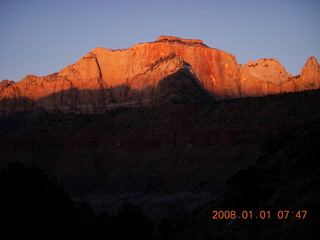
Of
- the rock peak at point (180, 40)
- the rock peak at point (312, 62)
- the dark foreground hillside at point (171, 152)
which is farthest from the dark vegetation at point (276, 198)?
the rock peak at point (312, 62)

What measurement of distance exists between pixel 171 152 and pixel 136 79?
53.5m

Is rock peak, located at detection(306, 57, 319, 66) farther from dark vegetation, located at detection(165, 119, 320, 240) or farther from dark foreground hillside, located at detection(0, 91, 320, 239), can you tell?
dark vegetation, located at detection(165, 119, 320, 240)

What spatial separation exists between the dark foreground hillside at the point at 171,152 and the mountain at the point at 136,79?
2856 centimetres

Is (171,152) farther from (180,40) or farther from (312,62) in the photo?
(312,62)

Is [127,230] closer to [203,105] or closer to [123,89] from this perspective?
[203,105]

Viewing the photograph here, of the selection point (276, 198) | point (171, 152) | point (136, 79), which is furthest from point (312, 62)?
point (276, 198)

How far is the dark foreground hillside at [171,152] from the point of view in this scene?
25.4 metres

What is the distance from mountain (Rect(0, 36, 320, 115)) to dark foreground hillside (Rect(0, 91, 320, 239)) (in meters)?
28.6

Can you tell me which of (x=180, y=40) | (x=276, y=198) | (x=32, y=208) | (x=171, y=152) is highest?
(x=180, y=40)

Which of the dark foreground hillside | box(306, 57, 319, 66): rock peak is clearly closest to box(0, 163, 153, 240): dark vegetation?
the dark foreground hillside

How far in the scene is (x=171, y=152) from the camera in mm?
77688

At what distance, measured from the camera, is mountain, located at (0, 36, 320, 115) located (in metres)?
127

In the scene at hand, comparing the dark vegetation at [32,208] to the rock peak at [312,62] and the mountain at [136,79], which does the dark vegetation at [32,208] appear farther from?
the rock peak at [312,62]

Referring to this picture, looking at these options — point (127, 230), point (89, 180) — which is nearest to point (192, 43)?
point (89, 180)
